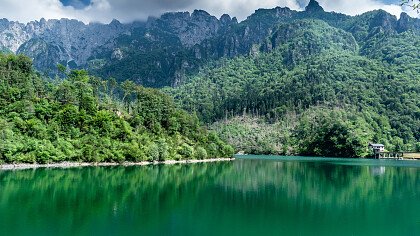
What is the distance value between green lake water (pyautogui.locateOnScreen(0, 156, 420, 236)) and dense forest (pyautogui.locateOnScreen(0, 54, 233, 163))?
15.4 meters

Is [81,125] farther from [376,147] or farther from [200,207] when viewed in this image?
[376,147]

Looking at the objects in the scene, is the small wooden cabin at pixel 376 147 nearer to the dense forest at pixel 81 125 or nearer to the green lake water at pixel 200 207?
the dense forest at pixel 81 125

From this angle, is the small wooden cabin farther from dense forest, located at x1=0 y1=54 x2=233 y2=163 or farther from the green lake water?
the green lake water

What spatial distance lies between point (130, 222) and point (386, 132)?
474 ft

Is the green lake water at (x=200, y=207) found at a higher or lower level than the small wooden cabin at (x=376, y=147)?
lower

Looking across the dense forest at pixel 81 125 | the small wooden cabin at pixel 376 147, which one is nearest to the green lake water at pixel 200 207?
the dense forest at pixel 81 125

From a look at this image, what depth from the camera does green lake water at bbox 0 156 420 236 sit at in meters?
27.2

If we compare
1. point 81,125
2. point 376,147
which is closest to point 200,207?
point 81,125

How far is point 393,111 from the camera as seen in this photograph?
164 m

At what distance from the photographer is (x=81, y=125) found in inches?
3275

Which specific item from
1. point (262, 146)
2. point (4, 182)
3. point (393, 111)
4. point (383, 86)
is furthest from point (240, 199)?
point (383, 86)

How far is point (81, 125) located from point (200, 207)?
55.0 m

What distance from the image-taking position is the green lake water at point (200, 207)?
2722 centimetres

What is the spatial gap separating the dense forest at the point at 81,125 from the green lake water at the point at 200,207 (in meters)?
15.4
